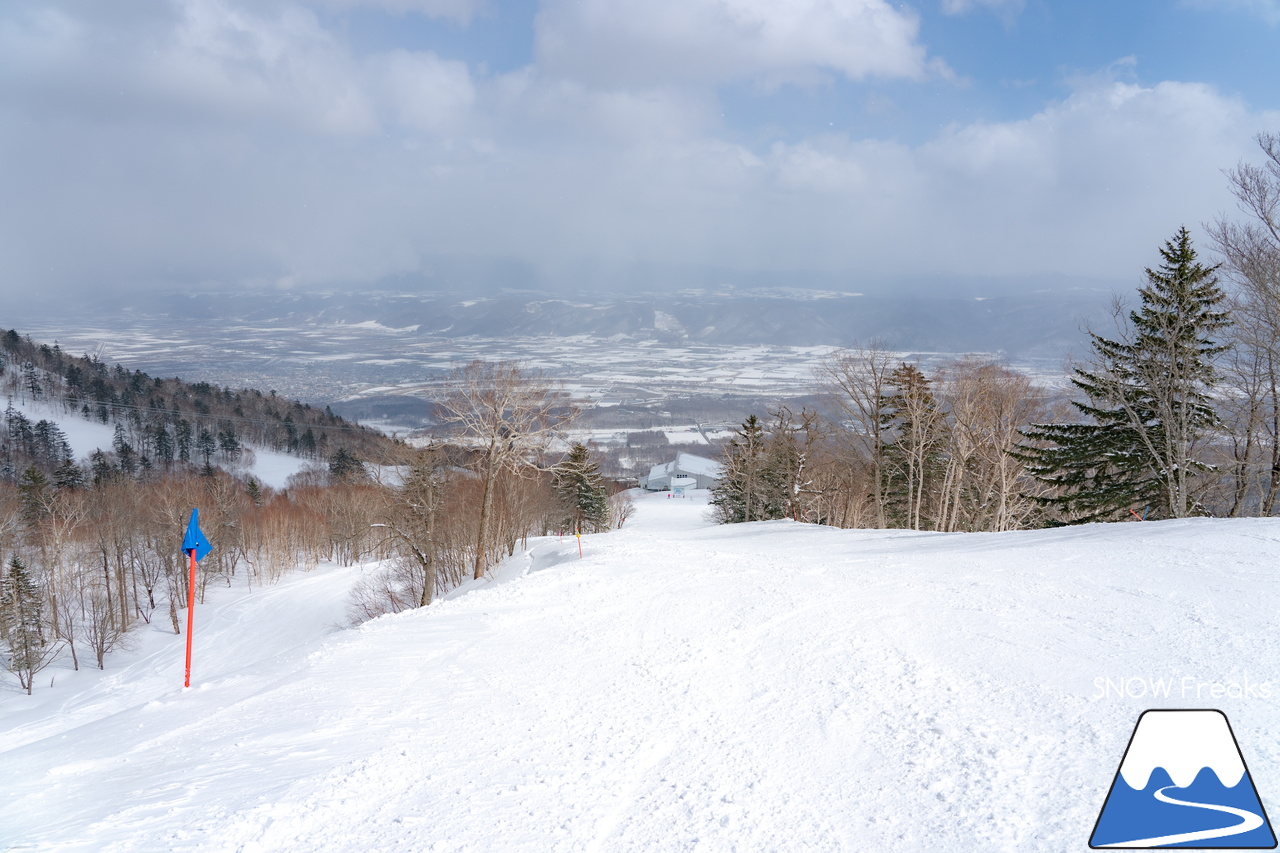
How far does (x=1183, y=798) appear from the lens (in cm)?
364

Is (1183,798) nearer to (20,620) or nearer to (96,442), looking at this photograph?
(20,620)

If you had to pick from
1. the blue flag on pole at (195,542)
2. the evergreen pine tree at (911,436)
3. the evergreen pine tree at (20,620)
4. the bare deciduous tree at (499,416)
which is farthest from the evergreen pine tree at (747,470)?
the evergreen pine tree at (20,620)

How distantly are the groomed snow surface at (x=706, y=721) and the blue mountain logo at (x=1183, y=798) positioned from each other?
28cm

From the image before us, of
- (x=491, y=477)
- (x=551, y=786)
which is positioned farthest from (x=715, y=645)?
(x=491, y=477)

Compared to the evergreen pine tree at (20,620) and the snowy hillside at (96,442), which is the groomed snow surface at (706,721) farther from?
the snowy hillside at (96,442)

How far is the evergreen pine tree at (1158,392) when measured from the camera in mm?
19766

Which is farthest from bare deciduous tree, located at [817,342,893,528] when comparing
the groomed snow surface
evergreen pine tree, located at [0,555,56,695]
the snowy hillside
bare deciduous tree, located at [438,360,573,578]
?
the snowy hillside

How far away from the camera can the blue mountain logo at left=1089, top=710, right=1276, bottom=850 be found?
3.54 metres

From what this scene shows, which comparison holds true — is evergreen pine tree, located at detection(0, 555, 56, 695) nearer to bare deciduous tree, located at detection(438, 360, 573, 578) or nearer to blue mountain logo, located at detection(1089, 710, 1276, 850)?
bare deciduous tree, located at detection(438, 360, 573, 578)

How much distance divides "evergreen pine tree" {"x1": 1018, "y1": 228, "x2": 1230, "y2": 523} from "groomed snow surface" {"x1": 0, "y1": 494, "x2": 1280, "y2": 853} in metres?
10.6

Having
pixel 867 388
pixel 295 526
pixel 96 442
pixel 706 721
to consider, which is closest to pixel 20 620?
pixel 295 526

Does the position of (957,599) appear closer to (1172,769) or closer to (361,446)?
(1172,769)

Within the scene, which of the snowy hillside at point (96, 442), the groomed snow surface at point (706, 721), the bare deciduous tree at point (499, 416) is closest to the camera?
the groomed snow surface at point (706, 721)

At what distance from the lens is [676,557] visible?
1544 centimetres
